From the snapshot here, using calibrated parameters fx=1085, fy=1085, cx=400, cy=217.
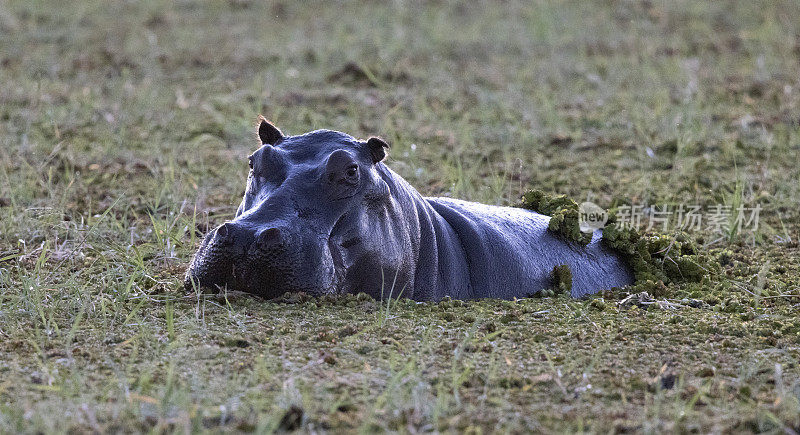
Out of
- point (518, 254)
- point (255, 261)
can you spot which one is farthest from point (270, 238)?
point (518, 254)

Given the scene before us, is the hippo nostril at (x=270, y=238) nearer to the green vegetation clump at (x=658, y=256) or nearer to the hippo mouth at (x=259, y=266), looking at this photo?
the hippo mouth at (x=259, y=266)

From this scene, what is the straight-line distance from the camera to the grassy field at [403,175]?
11.0 feet

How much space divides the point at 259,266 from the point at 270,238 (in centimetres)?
16

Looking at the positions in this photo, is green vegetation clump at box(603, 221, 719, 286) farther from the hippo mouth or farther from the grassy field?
the hippo mouth

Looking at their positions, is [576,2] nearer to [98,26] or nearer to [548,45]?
[548,45]

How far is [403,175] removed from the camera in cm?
724

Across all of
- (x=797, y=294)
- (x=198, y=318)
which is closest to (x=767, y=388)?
(x=797, y=294)

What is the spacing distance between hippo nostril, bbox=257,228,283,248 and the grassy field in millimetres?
298

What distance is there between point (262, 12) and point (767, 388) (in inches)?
436

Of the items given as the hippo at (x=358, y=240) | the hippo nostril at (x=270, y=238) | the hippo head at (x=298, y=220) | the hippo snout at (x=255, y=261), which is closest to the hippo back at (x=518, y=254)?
the hippo at (x=358, y=240)

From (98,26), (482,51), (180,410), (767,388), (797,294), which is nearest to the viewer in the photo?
(180,410)

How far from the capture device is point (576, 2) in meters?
14.1

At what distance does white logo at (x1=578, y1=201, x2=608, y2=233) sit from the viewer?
5.70 metres

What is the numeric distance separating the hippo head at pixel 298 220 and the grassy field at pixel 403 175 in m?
0.12
